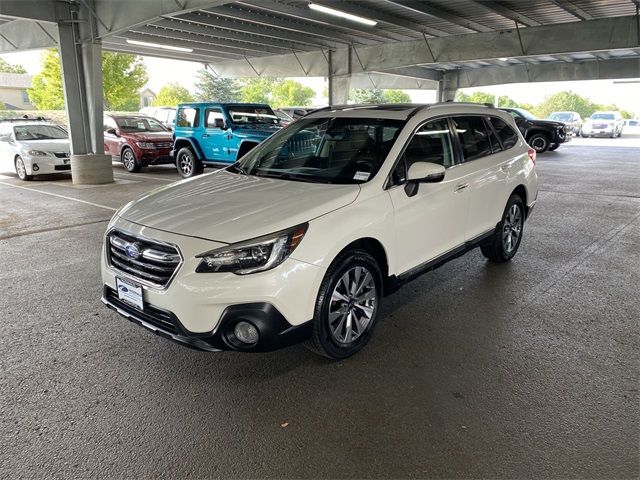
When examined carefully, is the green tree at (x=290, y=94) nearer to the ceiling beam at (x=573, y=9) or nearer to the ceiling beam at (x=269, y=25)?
the ceiling beam at (x=269, y=25)

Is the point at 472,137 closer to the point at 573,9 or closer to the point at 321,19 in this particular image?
the point at 321,19

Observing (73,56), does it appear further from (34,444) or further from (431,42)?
(431,42)

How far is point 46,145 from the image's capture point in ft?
41.6

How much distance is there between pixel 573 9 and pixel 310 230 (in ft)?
49.1

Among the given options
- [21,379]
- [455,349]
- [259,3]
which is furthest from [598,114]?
[21,379]

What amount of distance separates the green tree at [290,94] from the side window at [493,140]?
6191 centimetres

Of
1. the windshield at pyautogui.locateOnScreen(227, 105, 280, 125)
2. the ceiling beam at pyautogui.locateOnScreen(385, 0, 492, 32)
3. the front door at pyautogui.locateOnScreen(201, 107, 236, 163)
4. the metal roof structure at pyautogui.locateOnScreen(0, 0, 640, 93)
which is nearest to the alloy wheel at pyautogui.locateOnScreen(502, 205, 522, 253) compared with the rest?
the front door at pyautogui.locateOnScreen(201, 107, 236, 163)

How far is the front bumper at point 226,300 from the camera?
2742 millimetres

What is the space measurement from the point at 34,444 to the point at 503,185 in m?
4.47

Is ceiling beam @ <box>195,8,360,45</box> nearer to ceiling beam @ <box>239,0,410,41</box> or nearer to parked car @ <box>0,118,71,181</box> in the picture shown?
ceiling beam @ <box>239,0,410,41</box>

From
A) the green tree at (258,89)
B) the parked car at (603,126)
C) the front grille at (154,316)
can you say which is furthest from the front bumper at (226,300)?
the green tree at (258,89)

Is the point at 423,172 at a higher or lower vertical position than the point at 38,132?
lower

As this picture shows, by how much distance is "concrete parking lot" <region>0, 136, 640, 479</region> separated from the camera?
2.40 metres

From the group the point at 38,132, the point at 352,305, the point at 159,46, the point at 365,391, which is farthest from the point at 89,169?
the point at 365,391
